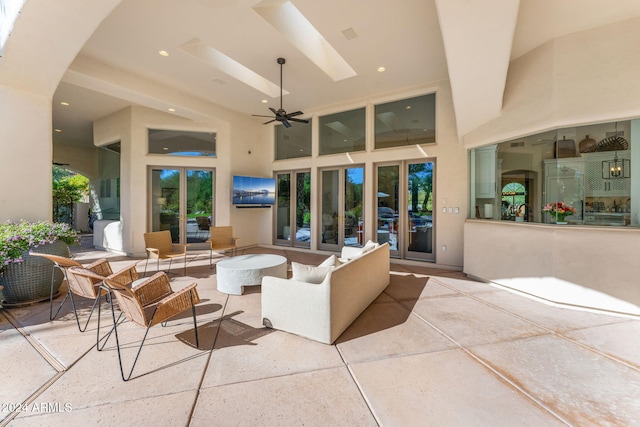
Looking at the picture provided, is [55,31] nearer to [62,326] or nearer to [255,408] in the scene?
[62,326]

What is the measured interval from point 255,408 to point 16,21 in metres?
4.68

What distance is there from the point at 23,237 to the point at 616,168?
7873 mm

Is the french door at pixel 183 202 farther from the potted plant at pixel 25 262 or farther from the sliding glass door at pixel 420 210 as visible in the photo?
the sliding glass door at pixel 420 210

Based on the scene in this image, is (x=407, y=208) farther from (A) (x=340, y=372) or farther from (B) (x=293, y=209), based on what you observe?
(A) (x=340, y=372)

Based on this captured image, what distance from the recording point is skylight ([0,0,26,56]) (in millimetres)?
2930

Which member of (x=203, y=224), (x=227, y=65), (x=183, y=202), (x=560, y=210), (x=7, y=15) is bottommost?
(x=203, y=224)

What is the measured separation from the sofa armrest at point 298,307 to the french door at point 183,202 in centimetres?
535

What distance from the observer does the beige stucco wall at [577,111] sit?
134 inches

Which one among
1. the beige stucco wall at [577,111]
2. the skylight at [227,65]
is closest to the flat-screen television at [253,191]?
the skylight at [227,65]

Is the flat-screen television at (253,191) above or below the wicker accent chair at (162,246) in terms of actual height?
above

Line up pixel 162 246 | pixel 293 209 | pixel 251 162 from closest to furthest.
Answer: pixel 162 246 < pixel 293 209 < pixel 251 162

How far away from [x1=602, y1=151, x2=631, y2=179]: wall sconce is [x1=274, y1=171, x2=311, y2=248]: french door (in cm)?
580

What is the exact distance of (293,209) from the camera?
26.3 ft

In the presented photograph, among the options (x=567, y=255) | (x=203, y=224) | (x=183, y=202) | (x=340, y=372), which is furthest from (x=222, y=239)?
(x=567, y=255)
